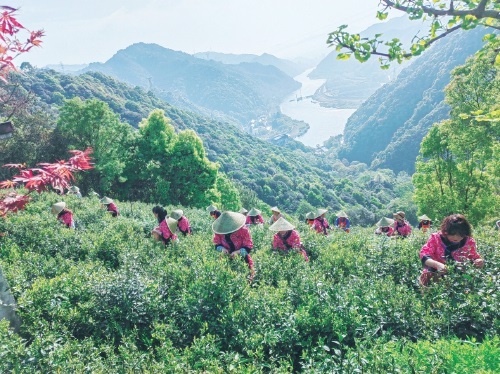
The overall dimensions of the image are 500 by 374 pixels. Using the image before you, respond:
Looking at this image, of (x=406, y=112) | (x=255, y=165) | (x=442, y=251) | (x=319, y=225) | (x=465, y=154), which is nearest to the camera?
(x=442, y=251)

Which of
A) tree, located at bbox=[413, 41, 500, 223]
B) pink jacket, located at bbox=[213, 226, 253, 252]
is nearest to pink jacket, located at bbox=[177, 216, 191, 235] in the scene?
pink jacket, located at bbox=[213, 226, 253, 252]

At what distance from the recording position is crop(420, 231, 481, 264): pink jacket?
4.52 meters

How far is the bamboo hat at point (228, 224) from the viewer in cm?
612

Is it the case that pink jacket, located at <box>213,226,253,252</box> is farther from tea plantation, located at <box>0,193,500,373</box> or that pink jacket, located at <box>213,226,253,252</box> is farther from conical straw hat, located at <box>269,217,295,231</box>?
conical straw hat, located at <box>269,217,295,231</box>

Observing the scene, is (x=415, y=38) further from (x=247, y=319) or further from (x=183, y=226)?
(x=183, y=226)

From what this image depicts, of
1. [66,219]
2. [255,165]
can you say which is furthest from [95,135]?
[255,165]

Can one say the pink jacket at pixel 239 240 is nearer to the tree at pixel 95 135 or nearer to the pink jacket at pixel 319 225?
the pink jacket at pixel 319 225

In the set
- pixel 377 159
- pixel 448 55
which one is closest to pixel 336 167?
pixel 377 159

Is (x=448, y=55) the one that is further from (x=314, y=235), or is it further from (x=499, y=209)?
(x=314, y=235)

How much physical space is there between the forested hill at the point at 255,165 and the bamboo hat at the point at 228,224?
232 ft

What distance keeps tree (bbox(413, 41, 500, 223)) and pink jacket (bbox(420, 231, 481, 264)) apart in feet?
34.1

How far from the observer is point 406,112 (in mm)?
143000

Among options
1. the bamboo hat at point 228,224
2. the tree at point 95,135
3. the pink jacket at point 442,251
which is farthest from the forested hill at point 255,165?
the pink jacket at point 442,251

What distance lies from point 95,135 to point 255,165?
72.1m
